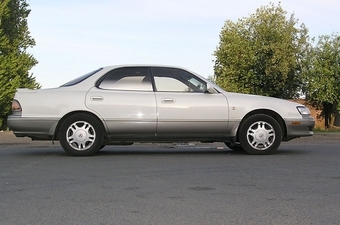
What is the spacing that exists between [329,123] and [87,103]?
3294 cm

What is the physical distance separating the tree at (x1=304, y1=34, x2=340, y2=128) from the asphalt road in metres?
28.8

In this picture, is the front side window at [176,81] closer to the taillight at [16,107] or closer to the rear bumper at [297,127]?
the rear bumper at [297,127]

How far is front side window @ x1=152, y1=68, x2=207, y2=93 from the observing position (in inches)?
346

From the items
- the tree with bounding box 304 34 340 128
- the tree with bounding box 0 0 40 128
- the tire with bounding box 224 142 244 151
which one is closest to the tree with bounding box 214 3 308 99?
the tree with bounding box 304 34 340 128

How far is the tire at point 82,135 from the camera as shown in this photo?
8422mm

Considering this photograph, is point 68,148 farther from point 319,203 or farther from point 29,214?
point 319,203

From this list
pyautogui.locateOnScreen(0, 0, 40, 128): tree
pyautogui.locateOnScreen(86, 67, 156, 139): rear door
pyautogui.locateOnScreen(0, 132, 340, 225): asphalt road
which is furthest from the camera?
pyautogui.locateOnScreen(0, 0, 40, 128): tree

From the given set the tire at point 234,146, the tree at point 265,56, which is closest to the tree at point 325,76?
the tree at point 265,56

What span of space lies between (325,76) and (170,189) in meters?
32.6

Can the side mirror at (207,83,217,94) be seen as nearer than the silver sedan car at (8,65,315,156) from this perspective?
No

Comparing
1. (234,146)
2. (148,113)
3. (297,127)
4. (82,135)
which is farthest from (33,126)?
(297,127)

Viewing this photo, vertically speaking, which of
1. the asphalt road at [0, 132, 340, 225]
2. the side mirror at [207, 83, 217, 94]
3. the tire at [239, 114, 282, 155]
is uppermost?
the side mirror at [207, 83, 217, 94]

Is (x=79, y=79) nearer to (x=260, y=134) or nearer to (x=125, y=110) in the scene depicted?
(x=125, y=110)

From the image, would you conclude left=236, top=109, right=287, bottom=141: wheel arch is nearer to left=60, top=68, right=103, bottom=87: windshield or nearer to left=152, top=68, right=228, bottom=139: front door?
left=152, top=68, right=228, bottom=139: front door
